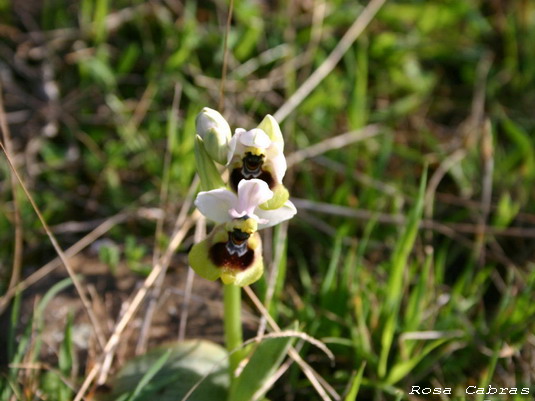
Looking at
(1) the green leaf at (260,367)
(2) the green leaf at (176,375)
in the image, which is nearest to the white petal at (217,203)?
(1) the green leaf at (260,367)

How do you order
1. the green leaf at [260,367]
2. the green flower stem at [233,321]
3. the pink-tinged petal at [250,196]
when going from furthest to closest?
the green flower stem at [233,321] → the green leaf at [260,367] → the pink-tinged petal at [250,196]

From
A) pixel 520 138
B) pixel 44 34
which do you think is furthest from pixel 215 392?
pixel 44 34

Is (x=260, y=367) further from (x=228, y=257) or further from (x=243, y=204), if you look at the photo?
(x=243, y=204)

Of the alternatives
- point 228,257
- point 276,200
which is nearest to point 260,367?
point 228,257

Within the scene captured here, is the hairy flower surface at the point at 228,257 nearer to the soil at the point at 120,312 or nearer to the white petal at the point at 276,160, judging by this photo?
the white petal at the point at 276,160

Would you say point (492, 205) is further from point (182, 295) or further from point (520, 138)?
point (182, 295)

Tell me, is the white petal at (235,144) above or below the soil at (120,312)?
above

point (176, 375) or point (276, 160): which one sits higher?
point (276, 160)
